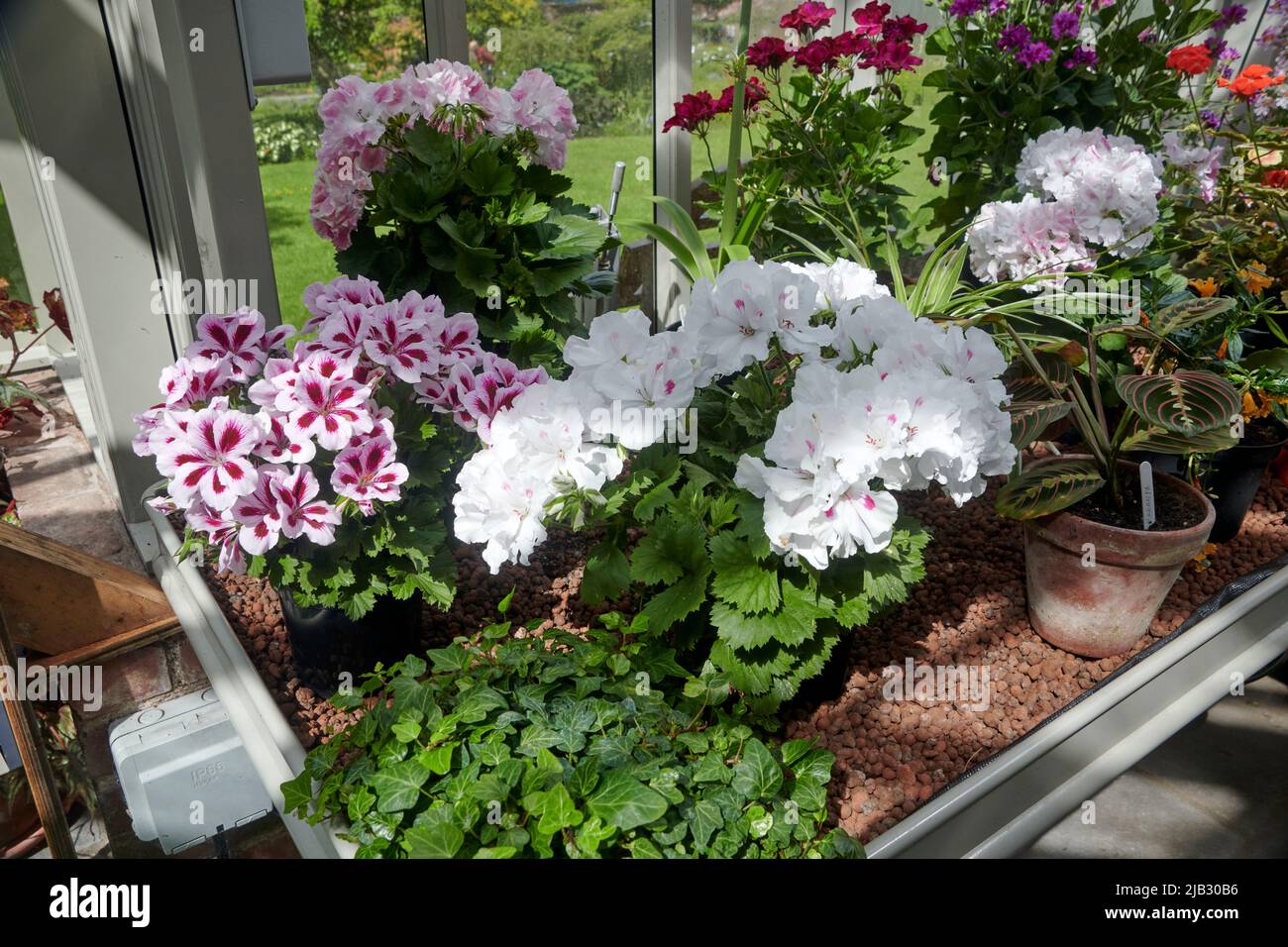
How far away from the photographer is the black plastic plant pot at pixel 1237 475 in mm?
1891

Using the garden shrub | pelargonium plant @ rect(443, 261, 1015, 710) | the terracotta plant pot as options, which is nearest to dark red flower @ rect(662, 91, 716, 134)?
pelargonium plant @ rect(443, 261, 1015, 710)

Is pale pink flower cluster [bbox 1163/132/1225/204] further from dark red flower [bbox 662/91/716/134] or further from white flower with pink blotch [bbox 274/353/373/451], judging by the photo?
white flower with pink blotch [bbox 274/353/373/451]

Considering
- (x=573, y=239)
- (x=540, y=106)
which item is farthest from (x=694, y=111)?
(x=573, y=239)

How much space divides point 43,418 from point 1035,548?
7.13 ft

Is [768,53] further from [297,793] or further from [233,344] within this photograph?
[297,793]

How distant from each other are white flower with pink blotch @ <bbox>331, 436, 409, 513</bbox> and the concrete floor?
1.54 m

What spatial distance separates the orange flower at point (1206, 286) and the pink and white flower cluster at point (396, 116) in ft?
4.86

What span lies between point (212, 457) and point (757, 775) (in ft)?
2.61

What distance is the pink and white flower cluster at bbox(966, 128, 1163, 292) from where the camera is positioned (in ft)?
5.90

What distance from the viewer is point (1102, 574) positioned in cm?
151

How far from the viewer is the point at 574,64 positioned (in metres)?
2.51

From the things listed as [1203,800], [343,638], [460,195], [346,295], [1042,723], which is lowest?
[1203,800]

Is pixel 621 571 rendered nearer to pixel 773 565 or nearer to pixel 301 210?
pixel 773 565
